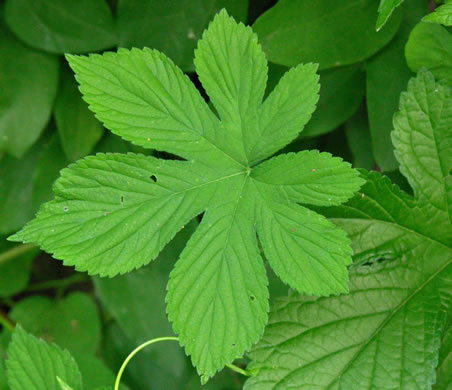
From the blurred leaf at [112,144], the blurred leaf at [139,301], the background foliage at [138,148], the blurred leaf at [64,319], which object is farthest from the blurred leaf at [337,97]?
the blurred leaf at [64,319]

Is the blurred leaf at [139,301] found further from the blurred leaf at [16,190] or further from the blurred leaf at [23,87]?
the blurred leaf at [23,87]

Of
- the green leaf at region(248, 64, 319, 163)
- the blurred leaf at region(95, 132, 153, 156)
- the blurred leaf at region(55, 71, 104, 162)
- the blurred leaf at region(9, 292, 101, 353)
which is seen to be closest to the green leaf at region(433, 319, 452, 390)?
the green leaf at region(248, 64, 319, 163)

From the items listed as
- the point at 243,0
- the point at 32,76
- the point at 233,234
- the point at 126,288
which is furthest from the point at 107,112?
the point at 126,288

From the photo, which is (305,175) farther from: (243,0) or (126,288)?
(126,288)

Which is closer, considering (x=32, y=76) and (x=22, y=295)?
(x=32, y=76)

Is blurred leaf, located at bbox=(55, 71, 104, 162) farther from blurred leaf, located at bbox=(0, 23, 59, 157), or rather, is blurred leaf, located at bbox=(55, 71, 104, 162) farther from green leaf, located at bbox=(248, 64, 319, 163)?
green leaf, located at bbox=(248, 64, 319, 163)

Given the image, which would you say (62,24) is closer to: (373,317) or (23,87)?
(23,87)

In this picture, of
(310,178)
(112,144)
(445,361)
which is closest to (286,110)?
(310,178)
